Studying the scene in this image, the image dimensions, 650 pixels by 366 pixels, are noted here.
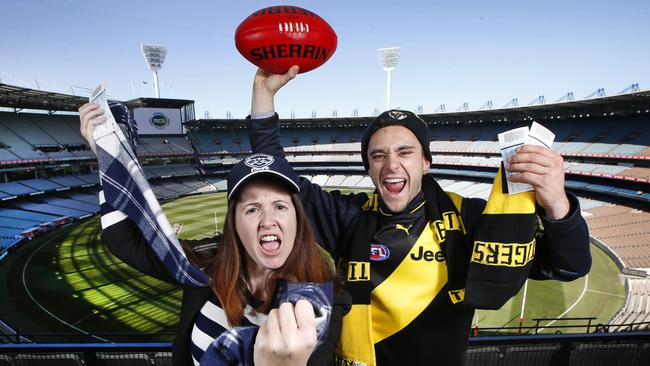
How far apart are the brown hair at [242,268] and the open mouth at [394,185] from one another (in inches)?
27.0

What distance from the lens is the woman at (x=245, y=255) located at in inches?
65.2

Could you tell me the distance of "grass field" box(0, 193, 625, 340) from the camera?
1162 cm

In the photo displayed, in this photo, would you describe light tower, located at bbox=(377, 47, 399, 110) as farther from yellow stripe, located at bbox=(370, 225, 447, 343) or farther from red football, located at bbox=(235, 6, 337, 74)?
yellow stripe, located at bbox=(370, 225, 447, 343)

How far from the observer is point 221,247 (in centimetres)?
186

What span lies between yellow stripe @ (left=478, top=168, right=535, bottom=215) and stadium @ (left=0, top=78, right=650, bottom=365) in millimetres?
2289

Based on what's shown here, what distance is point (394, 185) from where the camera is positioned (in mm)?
2207

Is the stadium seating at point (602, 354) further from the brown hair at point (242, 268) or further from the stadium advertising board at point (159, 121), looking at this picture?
the stadium advertising board at point (159, 121)

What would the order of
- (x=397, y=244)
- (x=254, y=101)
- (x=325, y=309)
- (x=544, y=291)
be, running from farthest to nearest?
(x=544, y=291) → (x=254, y=101) → (x=397, y=244) → (x=325, y=309)

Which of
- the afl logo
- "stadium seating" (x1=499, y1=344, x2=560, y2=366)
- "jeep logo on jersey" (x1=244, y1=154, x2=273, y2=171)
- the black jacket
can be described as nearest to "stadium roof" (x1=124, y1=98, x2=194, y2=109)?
the black jacket

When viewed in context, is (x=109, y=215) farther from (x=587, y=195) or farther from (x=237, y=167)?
(x=587, y=195)

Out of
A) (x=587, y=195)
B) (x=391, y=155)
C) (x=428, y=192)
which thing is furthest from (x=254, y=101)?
(x=587, y=195)

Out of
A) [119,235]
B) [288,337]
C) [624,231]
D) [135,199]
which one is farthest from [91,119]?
[624,231]

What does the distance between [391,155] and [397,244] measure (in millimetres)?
616

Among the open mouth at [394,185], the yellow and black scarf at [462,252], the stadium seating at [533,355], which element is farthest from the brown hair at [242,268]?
the stadium seating at [533,355]
